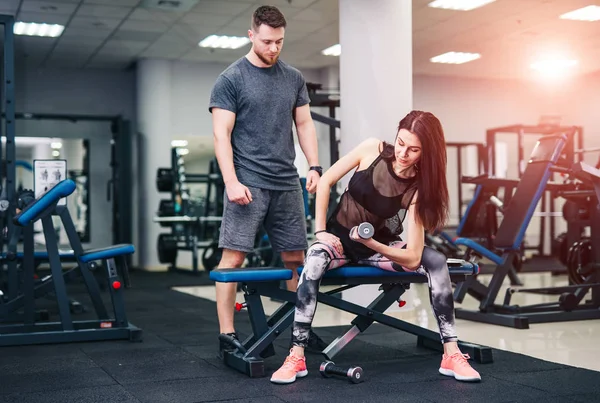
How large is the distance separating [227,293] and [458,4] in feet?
17.5

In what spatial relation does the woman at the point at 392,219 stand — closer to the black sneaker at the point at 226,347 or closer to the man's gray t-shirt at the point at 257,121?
the man's gray t-shirt at the point at 257,121

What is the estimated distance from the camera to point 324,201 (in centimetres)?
279

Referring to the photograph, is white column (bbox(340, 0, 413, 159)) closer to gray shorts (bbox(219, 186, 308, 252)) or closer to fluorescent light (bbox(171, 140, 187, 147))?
gray shorts (bbox(219, 186, 308, 252))

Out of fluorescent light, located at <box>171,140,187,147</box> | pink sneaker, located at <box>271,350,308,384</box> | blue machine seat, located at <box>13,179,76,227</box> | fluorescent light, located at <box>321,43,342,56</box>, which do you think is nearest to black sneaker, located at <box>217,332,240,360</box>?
pink sneaker, located at <box>271,350,308,384</box>

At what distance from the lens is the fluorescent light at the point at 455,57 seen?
993 centimetres

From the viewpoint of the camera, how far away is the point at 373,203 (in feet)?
9.18

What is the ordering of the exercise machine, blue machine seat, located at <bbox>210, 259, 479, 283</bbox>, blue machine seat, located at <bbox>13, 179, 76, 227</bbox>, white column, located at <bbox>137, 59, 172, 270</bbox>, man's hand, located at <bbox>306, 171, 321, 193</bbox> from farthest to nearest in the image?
white column, located at <bbox>137, 59, 172, 270</bbox>, the exercise machine, blue machine seat, located at <bbox>13, 179, 76, 227</bbox>, man's hand, located at <bbox>306, 171, 321, 193</bbox>, blue machine seat, located at <bbox>210, 259, 479, 283</bbox>

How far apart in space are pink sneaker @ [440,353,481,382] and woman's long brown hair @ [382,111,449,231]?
19.3 inches

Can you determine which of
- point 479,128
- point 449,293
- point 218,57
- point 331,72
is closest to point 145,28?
point 218,57

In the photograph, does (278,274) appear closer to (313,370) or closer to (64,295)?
(313,370)

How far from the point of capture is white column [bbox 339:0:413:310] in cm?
472

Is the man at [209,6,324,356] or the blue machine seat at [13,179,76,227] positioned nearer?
the man at [209,6,324,356]

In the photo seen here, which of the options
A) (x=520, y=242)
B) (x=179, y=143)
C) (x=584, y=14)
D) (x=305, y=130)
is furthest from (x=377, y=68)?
(x=179, y=143)

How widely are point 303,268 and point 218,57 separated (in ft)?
25.1
